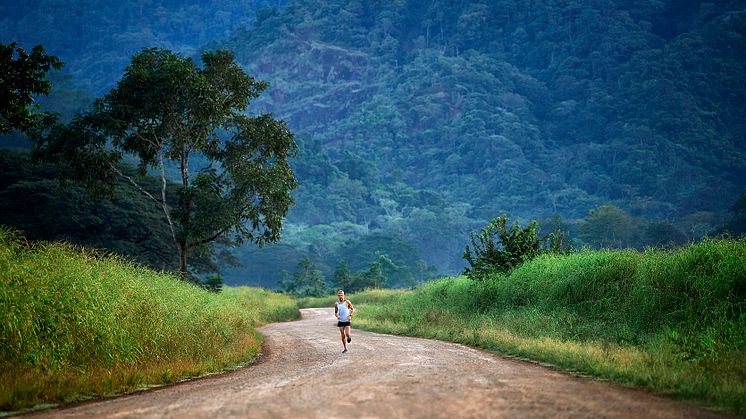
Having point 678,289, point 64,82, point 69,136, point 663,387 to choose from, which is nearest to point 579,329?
point 678,289

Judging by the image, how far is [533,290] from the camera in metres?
23.1

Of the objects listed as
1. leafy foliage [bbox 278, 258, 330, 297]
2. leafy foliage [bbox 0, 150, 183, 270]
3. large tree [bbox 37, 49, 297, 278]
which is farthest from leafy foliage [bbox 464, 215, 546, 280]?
leafy foliage [bbox 278, 258, 330, 297]

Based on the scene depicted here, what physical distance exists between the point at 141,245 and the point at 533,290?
114 feet

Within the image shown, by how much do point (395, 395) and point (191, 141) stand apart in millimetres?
25195

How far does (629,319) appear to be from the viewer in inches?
667

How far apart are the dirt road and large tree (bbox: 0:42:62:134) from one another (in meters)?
11.7

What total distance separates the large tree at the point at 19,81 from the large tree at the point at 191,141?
9243 mm

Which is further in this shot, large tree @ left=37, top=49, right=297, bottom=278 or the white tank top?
large tree @ left=37, top=49, right=297, bottom=278

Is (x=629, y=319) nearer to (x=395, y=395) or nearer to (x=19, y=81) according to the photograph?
(x=395, y=395)

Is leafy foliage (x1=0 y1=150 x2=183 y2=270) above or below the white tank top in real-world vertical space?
above

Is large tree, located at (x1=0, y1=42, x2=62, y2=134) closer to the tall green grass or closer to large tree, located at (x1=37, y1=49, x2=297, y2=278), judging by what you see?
large tree, located at (x1=37, y1=49, x2=297, y2=278)

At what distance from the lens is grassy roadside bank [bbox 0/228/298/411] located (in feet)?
34.7

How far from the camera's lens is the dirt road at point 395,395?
8133 millimetres

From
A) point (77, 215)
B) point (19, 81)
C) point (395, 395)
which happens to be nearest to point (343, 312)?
point (395, 395)
